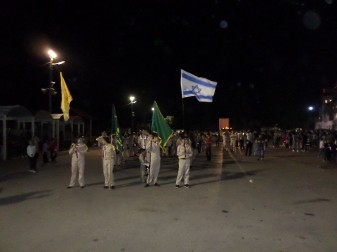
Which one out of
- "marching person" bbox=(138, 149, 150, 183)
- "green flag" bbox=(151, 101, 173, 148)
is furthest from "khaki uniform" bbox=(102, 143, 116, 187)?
"green flag" bbox=(151, 101, 173, 148)

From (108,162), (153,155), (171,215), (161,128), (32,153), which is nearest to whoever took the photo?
(171,215)

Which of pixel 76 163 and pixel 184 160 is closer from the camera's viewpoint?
pixel 76 163

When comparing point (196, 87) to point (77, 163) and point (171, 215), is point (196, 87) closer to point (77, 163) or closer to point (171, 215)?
point (77, 163)

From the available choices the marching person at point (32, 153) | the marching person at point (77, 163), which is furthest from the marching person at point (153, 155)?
the marching person at point (32, 153)

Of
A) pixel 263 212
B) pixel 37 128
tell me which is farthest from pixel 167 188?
pixel 37 128

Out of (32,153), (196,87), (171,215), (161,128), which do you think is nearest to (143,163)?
(161,128)

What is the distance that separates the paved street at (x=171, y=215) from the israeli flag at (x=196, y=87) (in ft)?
14.8

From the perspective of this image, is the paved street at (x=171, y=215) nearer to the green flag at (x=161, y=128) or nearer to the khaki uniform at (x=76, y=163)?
the khaki uniform at (x=76, y=163)

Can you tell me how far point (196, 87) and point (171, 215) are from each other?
984 centimetres

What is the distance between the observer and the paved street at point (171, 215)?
20.0 ft

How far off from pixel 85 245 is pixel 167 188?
221 inches

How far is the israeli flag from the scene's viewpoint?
53.8 feet

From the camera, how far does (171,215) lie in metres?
7.95

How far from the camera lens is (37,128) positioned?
108 ft
